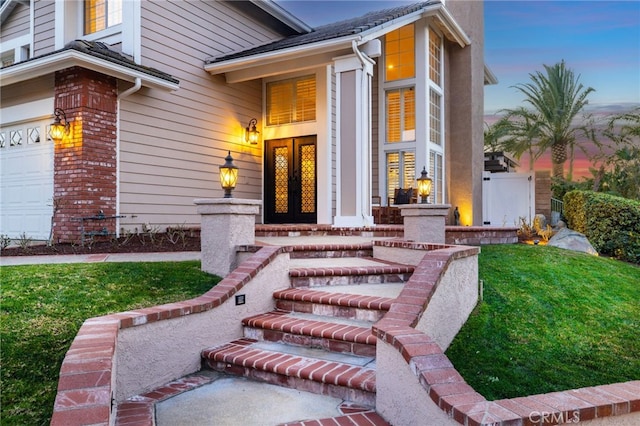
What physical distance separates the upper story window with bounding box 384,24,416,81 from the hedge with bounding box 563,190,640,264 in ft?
18.4

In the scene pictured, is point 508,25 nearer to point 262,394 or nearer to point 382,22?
point 382,22

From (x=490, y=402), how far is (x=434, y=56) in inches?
467

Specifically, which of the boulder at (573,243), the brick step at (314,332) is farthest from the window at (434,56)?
the brick step at (314,332)

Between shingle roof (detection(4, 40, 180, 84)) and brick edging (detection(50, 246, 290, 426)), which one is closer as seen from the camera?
brick edging (detection(50, 246, 290, 426))

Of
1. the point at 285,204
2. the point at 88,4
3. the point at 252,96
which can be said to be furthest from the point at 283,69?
the point at 88,4

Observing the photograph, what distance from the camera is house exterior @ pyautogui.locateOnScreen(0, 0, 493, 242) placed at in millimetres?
7414

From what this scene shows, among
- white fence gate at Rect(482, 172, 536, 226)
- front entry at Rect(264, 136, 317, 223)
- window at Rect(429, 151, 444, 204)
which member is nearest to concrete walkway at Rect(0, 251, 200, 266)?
front entry at Rect(264, 136, 317, 223)

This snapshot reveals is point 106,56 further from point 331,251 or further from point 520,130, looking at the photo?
point 520,130

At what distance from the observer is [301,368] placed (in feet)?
10.5

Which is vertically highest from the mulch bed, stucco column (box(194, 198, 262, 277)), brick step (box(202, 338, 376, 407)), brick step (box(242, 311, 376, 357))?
stucco column (box(194, 198, 262, 277))

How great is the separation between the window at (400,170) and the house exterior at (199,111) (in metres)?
0.04

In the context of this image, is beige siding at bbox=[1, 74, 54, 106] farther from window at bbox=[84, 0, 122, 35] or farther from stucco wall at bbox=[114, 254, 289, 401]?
stucco wall at bbox=[114, 254, 289, 401]

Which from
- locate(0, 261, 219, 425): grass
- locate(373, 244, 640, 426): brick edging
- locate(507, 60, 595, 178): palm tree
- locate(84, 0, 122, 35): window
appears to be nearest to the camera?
locate(373, 244, 640, 426): brick edging

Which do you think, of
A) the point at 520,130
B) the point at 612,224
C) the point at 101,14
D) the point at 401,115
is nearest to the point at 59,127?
the point at 101,14
